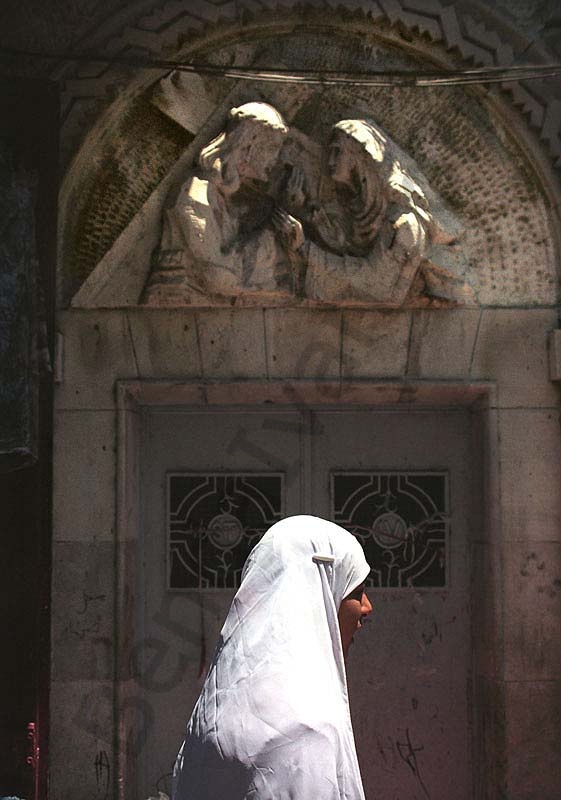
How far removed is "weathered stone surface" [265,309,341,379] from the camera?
6754mm

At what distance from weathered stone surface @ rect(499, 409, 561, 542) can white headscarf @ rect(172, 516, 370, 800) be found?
3561 millimetres

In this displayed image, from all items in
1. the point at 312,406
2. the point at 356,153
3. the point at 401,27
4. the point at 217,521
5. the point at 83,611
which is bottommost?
the point at 83,611

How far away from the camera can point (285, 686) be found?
2984mm

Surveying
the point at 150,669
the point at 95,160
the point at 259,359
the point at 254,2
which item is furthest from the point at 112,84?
the point at 150,669

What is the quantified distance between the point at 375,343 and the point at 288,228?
71 centimetres

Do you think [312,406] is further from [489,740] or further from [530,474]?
[489,740]

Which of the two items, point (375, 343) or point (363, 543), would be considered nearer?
point (375, 343)

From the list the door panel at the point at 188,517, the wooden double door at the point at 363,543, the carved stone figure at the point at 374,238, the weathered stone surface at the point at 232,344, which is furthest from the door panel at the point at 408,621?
the carved stone figure at the point at 374,238

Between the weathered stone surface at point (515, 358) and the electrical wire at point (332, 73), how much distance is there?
1166mm

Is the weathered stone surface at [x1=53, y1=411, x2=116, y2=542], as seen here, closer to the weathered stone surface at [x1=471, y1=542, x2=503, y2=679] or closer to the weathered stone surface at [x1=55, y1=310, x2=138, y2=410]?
the weathered stone surface at [x1=55, y1=310, x2=138, y2=410]

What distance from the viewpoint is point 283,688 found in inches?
117

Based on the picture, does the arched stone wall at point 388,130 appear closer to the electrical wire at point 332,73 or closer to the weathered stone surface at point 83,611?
the electrical wire at point 332,73

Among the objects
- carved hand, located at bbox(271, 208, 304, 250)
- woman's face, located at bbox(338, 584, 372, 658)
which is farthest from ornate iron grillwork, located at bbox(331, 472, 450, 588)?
woman's face, located at bbox(338, 584, 372, 658)

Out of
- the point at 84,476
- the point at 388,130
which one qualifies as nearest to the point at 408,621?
the point at 84,476
